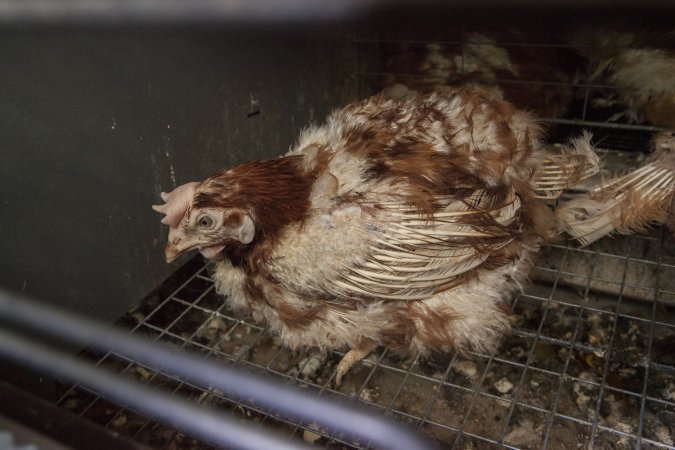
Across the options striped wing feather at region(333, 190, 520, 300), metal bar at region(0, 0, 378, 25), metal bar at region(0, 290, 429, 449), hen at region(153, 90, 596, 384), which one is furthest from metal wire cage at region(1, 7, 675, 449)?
metal bar at region(0, 0, 378, 25)

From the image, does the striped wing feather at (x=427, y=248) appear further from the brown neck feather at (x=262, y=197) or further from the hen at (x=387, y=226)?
the brown neck feather at (x=262, y=197)

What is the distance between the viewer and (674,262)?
2.22 metres

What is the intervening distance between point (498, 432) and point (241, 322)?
3.28 feet

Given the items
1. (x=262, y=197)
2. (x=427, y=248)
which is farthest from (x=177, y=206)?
(x=427, y=248)

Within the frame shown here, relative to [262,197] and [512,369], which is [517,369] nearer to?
[512,369]

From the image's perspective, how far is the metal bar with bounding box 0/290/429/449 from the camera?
55 cm

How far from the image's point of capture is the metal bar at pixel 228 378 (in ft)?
1.80

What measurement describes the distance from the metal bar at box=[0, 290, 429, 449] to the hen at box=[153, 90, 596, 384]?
0.91 meters

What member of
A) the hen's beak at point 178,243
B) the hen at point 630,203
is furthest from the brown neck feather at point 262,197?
the hen at point 630,203

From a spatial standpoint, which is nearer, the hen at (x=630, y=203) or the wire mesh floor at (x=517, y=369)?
the wire mesh floor at (x=517, y=369)

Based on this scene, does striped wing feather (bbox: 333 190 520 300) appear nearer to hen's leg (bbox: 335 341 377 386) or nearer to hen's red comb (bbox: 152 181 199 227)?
hen's leg (bbox: 335 341 377 386)

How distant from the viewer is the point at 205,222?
1606mm

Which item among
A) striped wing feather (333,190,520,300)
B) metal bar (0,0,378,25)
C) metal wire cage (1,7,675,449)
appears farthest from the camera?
metal wire cage (1,7,675,449)

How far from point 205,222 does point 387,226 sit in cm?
55
